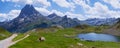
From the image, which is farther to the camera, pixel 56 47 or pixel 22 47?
pixel 56 47

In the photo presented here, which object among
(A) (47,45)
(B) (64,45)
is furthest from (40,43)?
(B) (64,45)

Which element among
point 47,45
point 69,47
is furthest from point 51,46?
point 69,47

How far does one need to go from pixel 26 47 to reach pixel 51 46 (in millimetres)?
11764

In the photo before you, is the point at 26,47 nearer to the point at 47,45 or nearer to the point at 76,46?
the point at 47,45

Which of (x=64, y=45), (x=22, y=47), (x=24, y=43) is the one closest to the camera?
(x=22, y=47)

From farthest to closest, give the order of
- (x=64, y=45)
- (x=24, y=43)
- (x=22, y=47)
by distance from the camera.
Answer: (x=64, y=45) → (x=24, y=43) → (x=22, y=47)

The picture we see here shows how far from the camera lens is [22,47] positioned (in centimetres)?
8525

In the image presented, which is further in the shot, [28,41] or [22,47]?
[28,41]

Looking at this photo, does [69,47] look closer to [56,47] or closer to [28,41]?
[56,47]

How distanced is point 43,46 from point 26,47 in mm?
8091

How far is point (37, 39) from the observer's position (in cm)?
10050

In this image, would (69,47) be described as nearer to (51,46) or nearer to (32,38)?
(51,46)

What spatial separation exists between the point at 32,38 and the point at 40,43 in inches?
308

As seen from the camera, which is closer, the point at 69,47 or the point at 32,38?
the point at 69,47
